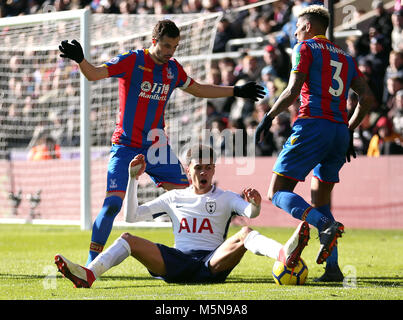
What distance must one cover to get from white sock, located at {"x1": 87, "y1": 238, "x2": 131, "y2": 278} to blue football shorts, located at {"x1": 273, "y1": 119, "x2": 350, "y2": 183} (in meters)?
1.50

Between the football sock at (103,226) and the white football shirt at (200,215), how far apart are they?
70 centimetres

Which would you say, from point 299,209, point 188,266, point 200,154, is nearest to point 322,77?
point 299,209

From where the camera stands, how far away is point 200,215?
6.52 meters

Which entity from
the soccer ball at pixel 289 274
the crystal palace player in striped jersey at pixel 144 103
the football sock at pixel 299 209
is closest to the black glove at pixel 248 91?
the crystal palace player in striped jersey at pixel 144 103

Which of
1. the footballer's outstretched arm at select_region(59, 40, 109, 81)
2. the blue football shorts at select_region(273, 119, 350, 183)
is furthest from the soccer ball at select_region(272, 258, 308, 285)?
the footballer's outstretched arm at select_region(59, 40, 109, 81)

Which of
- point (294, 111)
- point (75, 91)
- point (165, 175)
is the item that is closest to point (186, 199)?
point (165, 175)

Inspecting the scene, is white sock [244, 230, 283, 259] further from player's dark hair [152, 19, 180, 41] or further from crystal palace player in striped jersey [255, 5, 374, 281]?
player's dark hair [152, 19, 180, 41]

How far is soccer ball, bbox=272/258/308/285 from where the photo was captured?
6297mm

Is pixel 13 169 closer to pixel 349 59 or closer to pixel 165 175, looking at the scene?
pixel 165 175

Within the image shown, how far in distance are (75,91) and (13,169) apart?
2.10 metres

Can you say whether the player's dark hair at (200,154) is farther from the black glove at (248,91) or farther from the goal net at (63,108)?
the goal net at (63,108)

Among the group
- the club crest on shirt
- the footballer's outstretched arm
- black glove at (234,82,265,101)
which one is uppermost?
the footballer's outstretched arm

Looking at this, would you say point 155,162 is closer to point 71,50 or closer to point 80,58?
point 80,58

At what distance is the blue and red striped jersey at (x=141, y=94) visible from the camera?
7.62m
